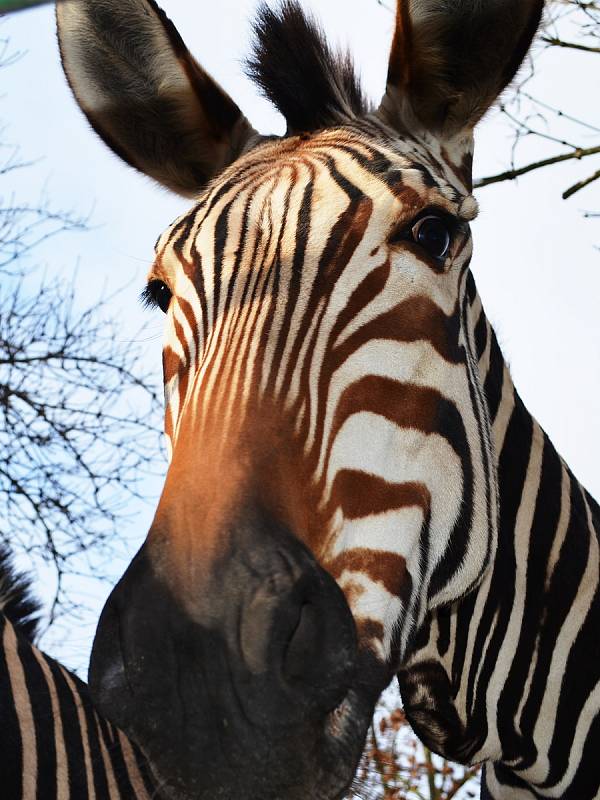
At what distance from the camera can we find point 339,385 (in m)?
2.67

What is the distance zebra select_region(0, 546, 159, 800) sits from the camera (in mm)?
3465

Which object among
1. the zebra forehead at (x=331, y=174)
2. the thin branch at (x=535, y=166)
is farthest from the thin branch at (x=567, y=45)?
the zebra forehead at (x=331, y=174)

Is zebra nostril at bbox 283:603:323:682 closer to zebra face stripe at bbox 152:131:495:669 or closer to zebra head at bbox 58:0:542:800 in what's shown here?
zebra head at bbox 58:0:542:800

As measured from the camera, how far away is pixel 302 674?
2.08m

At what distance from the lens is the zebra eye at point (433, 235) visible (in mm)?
2920

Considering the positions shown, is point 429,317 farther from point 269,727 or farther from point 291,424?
Result: point 269,727

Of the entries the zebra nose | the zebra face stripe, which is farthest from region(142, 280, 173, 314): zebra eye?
the zebra nose

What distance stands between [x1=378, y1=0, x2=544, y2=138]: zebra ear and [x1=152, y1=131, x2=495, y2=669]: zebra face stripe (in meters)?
0.55

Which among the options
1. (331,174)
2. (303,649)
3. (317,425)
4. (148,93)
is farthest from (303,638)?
(148,93)

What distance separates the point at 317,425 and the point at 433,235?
0.86 meters

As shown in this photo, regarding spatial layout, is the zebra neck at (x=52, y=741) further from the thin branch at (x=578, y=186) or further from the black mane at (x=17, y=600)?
the thin branch at (x=578, y=186)

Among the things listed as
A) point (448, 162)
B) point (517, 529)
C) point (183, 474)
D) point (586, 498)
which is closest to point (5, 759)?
point (183, 474)

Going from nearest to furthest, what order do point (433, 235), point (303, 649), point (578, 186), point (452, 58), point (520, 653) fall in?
point (303, 649), point (433, 235), point (520, 653), point (452, 58), point (578, 186)

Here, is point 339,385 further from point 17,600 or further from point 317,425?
point 17,600
